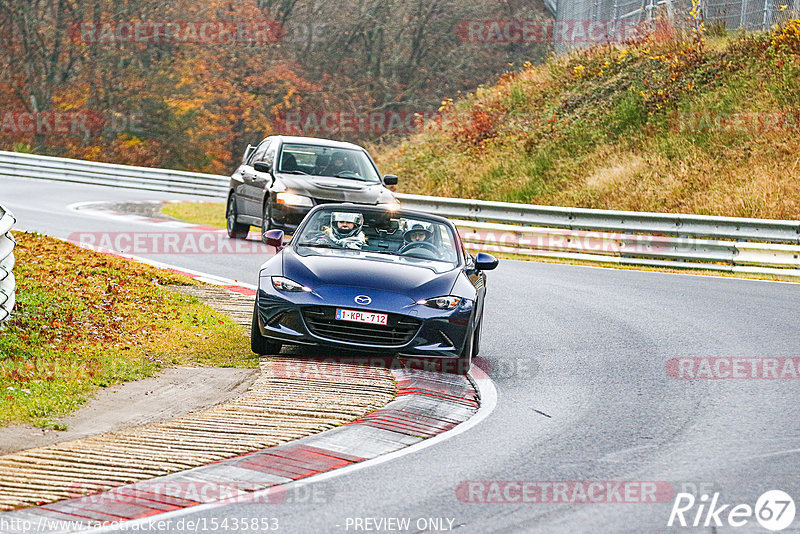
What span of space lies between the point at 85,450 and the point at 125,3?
4634cm

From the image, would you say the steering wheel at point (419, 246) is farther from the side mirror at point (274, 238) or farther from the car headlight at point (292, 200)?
the car headlight at point (292, 200)

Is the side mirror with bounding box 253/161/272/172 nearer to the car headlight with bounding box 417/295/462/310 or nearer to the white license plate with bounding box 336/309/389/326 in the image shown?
the car headlight with bounding box 417/295/462/310

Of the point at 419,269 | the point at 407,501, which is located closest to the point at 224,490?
the point at 407,501

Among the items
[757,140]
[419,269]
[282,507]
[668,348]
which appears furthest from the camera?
[757,140]

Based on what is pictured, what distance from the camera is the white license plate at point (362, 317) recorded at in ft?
32.7

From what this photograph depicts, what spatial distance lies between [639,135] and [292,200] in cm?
1396

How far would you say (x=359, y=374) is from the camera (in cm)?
982

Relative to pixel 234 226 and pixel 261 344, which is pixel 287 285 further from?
pixel 234 226

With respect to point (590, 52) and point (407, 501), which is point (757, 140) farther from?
point (407, 501)

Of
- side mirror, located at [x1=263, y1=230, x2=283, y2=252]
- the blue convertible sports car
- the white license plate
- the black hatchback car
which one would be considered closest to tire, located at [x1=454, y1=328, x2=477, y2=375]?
the blue convertible sports car

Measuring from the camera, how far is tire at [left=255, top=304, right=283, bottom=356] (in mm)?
10414

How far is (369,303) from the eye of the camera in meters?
10.0

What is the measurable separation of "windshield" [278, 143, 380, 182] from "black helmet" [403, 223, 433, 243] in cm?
845

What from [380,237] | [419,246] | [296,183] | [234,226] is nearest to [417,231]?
[419,246]
